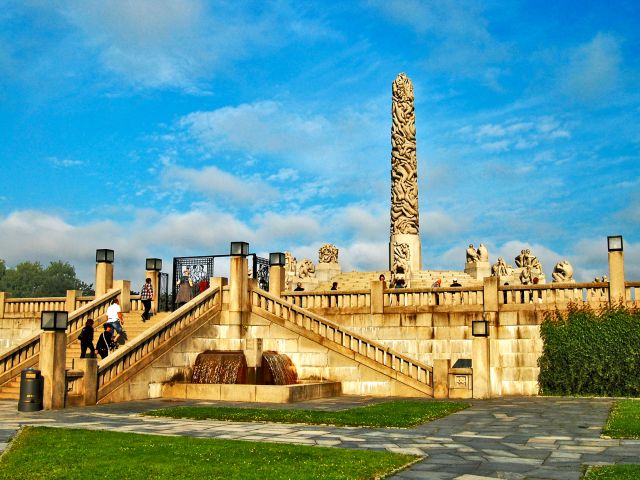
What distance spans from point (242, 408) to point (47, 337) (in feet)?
18.1

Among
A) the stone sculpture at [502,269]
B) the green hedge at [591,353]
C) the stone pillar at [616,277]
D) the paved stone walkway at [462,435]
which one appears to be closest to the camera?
the paved stone walkway at [462,435]

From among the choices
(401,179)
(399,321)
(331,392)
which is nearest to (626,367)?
(399,321)

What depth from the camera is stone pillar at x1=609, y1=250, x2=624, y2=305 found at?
80.7 feet

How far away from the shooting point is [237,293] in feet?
88.0

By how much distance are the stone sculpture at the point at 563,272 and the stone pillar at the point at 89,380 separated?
2162 centimetres

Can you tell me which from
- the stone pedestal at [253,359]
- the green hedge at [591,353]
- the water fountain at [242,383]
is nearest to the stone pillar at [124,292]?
the water fountain at [242,383]

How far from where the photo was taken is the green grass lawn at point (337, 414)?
587 inches

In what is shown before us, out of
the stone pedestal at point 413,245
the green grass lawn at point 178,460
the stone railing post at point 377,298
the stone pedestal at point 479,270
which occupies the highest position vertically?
the stone pedestal at point 413,245

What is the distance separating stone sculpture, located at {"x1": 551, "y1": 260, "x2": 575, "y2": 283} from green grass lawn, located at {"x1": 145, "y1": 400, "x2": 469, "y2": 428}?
1607cm

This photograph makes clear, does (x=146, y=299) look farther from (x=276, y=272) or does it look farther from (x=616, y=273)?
(x=616, y=273)

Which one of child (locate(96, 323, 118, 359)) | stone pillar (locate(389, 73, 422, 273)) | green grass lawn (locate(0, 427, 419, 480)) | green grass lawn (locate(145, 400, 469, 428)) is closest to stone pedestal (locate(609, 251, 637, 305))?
green grass lawn (locate(145, 400, 469, 428))

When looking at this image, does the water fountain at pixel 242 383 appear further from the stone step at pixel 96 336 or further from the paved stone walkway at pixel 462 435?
the stone step at pixel 96 336

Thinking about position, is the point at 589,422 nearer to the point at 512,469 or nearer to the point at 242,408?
the point at 512,469

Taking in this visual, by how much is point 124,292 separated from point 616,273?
18856 mm
